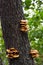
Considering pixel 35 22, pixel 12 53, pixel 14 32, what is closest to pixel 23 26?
pixel 14 32

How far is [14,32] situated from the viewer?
2.79 m

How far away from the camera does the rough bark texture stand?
2.79 meters

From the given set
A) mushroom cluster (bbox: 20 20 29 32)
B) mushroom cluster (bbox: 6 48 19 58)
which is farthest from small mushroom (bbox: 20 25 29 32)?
mushroom cluster (bbox: 6 48 19 58)

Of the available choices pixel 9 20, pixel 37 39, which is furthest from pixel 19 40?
pixel 37 39

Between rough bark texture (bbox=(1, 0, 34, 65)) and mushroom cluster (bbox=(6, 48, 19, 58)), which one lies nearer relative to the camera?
mushroom cluster (bbox=(6, 48, 19, 58))

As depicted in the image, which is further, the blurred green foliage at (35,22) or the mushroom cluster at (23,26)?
the blurred green foliage at (35,22)

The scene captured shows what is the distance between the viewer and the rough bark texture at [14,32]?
9.14ft

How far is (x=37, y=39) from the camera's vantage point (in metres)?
4.86

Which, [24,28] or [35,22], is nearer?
[24,28]

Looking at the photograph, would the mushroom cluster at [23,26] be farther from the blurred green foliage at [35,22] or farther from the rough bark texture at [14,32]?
the blurred green foliage at [35,22]

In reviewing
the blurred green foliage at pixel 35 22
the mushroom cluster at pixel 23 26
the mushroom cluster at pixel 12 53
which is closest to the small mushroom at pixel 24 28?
the mushroom cluster at pixel 23 26

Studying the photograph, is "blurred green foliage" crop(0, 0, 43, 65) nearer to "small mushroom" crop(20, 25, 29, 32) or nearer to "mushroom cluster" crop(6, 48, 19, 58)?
"small mushroom" crop(20, 25, 29, 32)

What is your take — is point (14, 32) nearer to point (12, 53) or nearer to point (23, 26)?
point (23, 26)


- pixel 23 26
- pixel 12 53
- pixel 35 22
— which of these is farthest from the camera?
pixel 35 22
